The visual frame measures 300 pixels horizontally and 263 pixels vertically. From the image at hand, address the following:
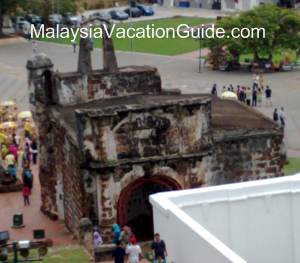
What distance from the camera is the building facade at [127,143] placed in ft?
93.0

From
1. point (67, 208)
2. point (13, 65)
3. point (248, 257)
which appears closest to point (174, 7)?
point (13, 65)

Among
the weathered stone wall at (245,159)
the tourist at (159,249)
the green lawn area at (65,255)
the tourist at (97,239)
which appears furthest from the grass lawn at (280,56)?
the tourist at (159,249)

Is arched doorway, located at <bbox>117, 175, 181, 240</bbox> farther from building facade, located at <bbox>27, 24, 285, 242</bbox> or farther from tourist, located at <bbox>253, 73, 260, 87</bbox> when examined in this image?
tourist, located at <bbox>253, 73, 260, 87</bbox>

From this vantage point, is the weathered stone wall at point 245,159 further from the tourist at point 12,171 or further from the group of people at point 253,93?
the group of people at point 253,93

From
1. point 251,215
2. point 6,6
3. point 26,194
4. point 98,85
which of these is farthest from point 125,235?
point 6,6

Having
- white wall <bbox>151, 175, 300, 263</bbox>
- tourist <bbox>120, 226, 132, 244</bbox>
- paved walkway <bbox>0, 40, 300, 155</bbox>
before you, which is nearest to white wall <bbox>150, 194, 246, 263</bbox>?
white wall <bbox>151, 175, 300, 263</bbox>

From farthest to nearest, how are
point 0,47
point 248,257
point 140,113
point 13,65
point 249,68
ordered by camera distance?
point 0,47
point 13,65
point 249,68
point 140,113
point 248,257

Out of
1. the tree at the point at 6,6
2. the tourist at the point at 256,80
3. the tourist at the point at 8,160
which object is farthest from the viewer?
the tree at the point at 6,6

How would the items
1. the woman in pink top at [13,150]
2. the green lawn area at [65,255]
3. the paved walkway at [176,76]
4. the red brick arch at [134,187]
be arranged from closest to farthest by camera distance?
the green lawn area at [65,255], the red brick arch at [134,187], the woman in pink top at [13,150], the paved walkway at [176,76]

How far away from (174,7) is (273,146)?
234 ft

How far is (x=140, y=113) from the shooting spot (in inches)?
1107

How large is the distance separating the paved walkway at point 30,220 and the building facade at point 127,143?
0.39 metres

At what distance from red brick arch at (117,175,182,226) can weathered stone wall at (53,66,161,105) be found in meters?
4.48

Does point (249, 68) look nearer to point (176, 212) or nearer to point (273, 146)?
point (273, 146)
